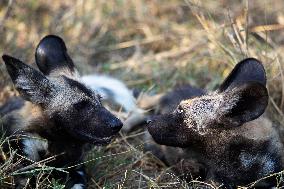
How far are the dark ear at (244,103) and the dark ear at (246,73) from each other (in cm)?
8

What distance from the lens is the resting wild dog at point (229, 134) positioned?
418cm

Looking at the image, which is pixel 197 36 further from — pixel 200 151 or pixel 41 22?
pixel 200 151

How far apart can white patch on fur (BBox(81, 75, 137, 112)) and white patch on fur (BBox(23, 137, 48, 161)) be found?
146cm

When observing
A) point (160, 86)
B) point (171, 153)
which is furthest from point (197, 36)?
point (171, 153)

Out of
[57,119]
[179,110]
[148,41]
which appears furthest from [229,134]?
[148,41]

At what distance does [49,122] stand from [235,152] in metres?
1.29

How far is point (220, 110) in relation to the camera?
4199mm

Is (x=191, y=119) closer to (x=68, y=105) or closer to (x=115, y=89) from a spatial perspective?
(x=68, y=105)

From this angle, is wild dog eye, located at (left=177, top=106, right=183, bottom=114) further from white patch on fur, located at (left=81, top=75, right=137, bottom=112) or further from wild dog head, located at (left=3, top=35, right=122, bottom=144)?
white patch on fur, located at (left=81, top=75, right=137, bottom=112)

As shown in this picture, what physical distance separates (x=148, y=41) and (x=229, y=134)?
353 cm

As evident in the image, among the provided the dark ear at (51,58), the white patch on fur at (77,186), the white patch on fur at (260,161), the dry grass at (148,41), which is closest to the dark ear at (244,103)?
the white patch on fur at (260,161)

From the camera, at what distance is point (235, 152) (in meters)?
4.24

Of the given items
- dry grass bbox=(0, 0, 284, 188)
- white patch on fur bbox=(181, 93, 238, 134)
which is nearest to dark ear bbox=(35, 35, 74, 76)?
dry grass bbox=(0, 0, 284, 188)

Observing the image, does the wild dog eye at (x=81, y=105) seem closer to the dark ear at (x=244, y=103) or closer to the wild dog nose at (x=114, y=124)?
the wild dog nose at (x=114, y=124)
